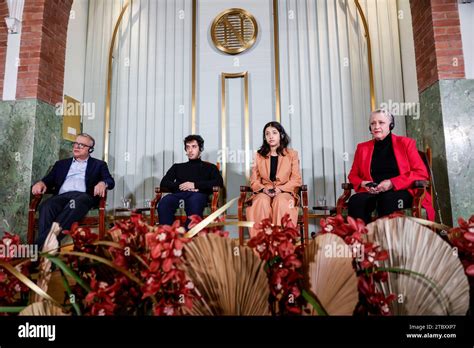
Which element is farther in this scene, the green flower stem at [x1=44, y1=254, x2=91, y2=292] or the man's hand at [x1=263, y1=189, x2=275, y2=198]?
the man's hand at [x1=263, y1=189, x2=275, y2=198]

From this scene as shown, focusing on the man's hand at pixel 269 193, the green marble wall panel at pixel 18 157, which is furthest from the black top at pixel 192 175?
the green marble wall panel at pixel 18 157

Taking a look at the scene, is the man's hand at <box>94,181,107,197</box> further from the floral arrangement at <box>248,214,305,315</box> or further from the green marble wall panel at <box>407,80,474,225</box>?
the green marble wall panel at <box>407,80,474,225</box>

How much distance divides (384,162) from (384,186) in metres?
0.30

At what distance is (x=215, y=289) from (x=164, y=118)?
378cm

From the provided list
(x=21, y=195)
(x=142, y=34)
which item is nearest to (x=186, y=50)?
(x=142, y=34)

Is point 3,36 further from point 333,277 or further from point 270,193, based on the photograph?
point 333,277

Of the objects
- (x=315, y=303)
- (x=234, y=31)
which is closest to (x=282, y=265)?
(x=315, y=303)

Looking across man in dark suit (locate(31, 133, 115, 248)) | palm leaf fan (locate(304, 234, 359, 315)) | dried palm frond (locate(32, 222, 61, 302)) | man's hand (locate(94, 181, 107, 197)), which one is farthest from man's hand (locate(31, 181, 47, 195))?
palm leaf fan (locate(304, 234, 359, 315))

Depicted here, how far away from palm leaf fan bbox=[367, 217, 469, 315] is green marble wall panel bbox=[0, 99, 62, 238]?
335cm

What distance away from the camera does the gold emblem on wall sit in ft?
13.1

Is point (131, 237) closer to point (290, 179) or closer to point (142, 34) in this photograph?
point (290, 179)

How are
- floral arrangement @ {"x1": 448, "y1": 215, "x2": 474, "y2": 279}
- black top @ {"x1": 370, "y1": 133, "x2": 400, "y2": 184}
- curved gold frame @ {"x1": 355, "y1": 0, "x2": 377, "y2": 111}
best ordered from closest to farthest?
floral arrangement @ {"x1": 448, "y1": 215, "x2": 474, "y2": 279}, black top @ {"x1": 370, "y1": 133, "x2": 400, "y2": 184}, curved gold frame @ {"x1": 355, "y1": 0, "x2": 377, "y2": 111}

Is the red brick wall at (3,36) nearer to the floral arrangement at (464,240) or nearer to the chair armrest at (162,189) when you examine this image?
the chair armrest at (162,189)

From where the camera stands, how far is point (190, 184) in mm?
3053
